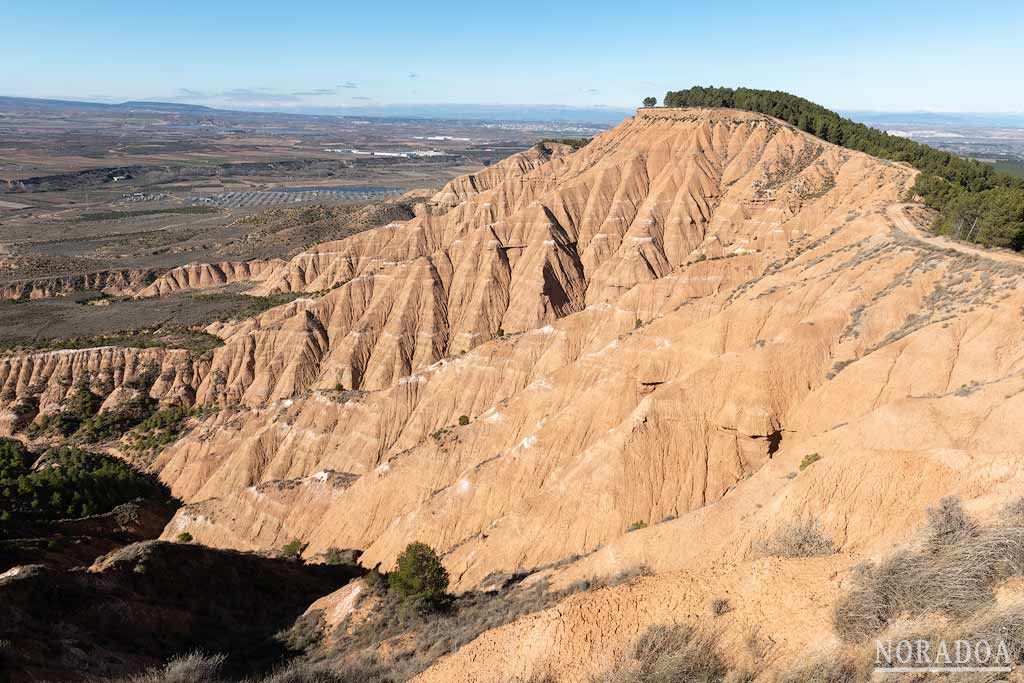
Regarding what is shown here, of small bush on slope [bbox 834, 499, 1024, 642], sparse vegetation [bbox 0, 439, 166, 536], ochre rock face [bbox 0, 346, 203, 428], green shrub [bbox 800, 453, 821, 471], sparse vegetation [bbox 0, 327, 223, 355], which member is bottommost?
sparse vegetation [bbox 0, 439, 166, 536]

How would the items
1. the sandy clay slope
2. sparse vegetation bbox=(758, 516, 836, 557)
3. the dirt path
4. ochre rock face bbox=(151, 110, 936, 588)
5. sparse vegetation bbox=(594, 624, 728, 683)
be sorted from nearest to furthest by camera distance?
1. sparse vegetation bbox=(594, 624, 728, 683)
2. sparse vegetation bbox=(758, 516, 836, 557)
3. the sandy clay slope
4. ochre rock face bbox=(151, 110, 936, 588)
5. the dirt path

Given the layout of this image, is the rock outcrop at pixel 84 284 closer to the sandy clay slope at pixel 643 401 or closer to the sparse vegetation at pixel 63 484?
the sandy clay slope at pixel 643 401

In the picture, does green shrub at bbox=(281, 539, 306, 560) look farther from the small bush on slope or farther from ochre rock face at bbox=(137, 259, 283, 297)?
ochre rock face at bbox=(137, 259, 283, 297)

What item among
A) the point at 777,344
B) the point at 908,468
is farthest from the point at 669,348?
the point at 908,468

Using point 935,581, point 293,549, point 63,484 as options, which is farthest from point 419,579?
point 63,484

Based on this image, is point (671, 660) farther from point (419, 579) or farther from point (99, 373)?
point (99, 373)

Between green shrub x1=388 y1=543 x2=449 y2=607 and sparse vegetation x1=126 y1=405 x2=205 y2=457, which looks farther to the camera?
sparse vegetation x1=126 y1=405 x2=205 y2=457

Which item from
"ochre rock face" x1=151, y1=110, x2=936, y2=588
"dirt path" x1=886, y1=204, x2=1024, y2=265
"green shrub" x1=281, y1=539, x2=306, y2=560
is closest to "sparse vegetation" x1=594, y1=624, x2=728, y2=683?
"ochre rock face" x1=151, y1=110, x2=936, y2=588

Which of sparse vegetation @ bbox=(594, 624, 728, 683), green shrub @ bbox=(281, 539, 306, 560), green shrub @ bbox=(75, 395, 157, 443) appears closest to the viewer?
sparse vegetation @ bbox=(594, 624, 728, 683)
